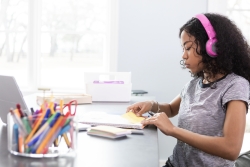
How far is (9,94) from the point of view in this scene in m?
1.51

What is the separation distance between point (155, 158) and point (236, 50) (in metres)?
0.73

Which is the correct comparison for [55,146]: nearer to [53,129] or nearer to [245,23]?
[53,129]

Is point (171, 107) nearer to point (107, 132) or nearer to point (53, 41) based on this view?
point (107, 132)

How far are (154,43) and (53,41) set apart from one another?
902 millimetres

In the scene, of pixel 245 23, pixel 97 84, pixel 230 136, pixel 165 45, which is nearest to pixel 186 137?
pixel 230 136

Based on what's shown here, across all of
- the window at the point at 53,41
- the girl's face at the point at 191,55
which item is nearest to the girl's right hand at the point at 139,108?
the girl's face at the point at 191,55

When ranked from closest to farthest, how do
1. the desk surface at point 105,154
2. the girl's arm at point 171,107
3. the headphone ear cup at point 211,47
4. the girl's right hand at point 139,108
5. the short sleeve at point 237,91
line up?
1. the desk surface at point 105,154
2. the short sleeve at point 237,91
3. the headphone ear cup at point 211,47
4. the girl's right hand at point 139,108
5. the girl's arm at point 171,107

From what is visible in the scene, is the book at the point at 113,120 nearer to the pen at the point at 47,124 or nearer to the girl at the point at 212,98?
the girl at the point at 212,98

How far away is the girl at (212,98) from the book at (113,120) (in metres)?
0.07

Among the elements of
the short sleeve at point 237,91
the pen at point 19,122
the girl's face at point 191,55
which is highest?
the girl's face at point 191,55

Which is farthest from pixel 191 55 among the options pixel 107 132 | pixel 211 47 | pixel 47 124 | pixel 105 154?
pixel 47 124

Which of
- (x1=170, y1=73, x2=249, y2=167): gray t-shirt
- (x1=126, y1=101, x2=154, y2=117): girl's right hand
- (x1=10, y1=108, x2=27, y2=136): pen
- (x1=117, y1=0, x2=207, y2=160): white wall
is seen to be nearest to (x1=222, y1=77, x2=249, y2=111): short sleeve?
(x1=170, y1=73, x2=249, y2=167): gray t-shirt

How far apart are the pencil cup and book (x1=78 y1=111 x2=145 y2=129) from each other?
46 centimetres

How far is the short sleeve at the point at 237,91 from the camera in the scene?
148 cm
